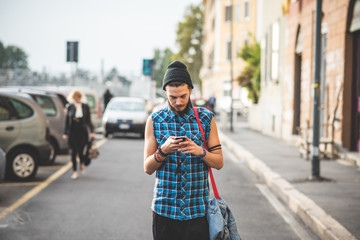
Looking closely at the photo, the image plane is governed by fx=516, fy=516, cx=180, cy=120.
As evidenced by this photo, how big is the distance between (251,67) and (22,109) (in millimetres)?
22981

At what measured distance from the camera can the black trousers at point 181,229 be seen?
10.2 ft

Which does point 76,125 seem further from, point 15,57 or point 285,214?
point 15,57

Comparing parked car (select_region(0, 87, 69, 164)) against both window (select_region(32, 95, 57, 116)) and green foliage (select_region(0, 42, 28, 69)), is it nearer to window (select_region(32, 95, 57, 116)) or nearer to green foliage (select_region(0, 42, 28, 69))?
window (select_region(32, 95, 57, 116))

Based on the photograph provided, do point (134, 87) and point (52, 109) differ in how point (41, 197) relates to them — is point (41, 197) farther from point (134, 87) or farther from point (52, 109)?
point (134, 87)

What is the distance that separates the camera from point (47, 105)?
12.8 metres

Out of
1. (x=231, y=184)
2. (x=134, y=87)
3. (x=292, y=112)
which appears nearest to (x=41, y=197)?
(x=231, y=184)

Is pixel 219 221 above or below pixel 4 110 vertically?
below

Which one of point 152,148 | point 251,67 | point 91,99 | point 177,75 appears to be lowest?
point 152,148

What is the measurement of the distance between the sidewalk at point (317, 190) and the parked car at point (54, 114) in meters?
4.54

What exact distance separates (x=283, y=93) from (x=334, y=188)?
442 inches

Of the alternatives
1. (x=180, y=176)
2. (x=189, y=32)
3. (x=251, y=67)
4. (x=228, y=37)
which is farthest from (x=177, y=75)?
(x=189, y=32)

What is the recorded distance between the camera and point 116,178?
9.86m

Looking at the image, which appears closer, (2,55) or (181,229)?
(181,229)

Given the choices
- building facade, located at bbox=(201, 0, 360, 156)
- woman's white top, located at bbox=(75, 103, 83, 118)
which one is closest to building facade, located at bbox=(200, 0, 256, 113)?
building facade, located at bbox=(201, 0, 360, 156)
